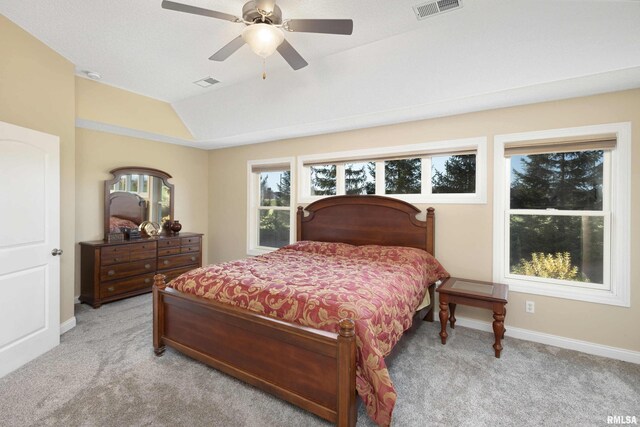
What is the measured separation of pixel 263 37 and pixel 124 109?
2937mm

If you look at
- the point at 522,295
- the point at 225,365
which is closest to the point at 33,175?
the point at 225,365

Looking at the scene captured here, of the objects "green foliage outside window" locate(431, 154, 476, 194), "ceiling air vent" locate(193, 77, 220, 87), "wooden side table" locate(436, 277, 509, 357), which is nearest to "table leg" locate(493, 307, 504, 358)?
"wooden side table" locate(436, 277, 509, 357)

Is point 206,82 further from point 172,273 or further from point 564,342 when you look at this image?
point 564,342

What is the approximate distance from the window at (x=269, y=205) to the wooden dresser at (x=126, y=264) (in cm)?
113

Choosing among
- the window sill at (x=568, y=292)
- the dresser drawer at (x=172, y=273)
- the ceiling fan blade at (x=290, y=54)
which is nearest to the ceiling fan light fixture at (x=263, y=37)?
the ceiling fan blade at (x=290, y=54)

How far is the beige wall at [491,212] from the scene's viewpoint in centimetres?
268

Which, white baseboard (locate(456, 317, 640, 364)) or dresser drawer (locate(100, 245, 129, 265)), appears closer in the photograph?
white baseboard (locate(456, 317, 640, 364))

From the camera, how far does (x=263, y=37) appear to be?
6.49ft

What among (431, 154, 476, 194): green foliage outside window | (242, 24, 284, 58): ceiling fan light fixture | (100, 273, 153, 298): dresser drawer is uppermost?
(242, 24, 284, 58): ceiling fan light fixture

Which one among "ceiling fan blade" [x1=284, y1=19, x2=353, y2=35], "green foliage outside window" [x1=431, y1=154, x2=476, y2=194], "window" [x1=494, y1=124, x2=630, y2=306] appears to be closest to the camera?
"ceiling fan blade" [x1=284, y1=19, x2=353, y2=35]

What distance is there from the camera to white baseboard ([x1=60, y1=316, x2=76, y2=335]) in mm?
3074

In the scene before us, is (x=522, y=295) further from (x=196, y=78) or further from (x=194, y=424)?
(x=196, y=78)

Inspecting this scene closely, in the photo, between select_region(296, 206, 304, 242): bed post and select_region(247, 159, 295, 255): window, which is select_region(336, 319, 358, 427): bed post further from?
select_region(247, 159, 295, 255): window

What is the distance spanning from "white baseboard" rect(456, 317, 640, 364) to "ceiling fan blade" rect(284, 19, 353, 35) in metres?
3.20
